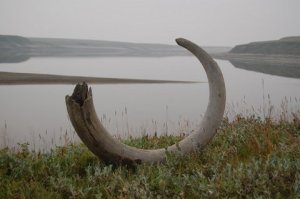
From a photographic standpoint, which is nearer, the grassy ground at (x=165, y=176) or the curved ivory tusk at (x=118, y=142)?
the grassy ground at (x=165, y=176)

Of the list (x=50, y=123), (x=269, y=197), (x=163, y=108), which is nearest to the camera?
(x=269, y=197)

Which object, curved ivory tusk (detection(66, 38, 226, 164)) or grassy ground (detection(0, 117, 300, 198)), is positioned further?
curved ivory tusk (detection(66, 38, 226, 164))

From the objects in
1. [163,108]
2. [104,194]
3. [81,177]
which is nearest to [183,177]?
[104,194]

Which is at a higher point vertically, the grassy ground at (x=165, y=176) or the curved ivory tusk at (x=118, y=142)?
the curved ivory tusk at (x=118, y=142)

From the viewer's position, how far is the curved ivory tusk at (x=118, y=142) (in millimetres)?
4910

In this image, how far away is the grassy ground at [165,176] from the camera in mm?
4488

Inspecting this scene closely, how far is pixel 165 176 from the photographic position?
486 cm

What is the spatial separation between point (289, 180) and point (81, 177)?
234 centimetres

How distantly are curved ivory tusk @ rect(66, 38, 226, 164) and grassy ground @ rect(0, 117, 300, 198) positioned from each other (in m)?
0.15

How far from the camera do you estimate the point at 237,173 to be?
477 cm

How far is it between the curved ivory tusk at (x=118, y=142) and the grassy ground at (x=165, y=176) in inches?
5.9

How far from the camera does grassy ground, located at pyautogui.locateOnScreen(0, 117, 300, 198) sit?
449 centimetres

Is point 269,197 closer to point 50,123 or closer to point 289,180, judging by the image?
point 289,180

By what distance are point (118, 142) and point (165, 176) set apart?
0.81 metres
